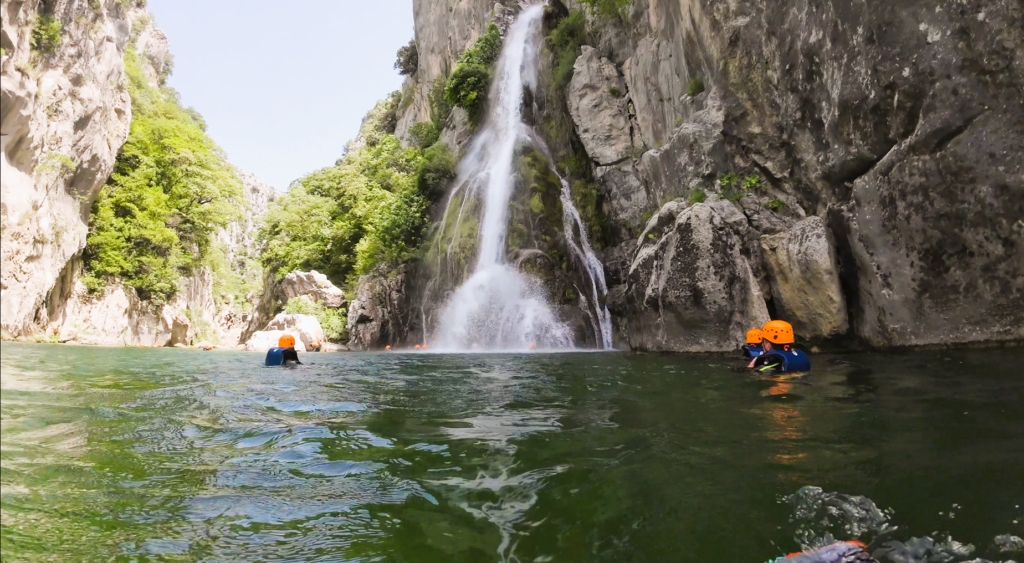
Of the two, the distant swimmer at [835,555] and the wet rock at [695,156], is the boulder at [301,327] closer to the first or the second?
the wet rock at [695,156]

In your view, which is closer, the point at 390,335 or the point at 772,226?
the point at 772,226

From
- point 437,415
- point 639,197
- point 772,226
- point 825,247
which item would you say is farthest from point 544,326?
point 437,415

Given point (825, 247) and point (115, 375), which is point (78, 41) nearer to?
point (115, 375)

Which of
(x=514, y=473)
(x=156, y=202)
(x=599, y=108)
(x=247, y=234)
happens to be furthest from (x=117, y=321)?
(x=247, y=234)

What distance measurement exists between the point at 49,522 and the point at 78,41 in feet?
67.6

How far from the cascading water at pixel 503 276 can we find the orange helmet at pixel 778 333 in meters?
8.16

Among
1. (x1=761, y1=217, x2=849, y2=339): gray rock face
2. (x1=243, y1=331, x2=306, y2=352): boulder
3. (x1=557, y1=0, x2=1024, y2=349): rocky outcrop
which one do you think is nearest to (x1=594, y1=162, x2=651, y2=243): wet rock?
(x1=557, y1=0, x2=1024, y2=349): rocky outcrop

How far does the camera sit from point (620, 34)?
18.8 meters

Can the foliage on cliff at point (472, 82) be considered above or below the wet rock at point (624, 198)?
above

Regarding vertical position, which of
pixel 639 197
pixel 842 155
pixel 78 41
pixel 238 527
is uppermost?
pixel 78 41

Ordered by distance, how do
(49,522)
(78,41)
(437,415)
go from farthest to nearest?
1. (78,41)
2. (437,415)
3. (49,522)

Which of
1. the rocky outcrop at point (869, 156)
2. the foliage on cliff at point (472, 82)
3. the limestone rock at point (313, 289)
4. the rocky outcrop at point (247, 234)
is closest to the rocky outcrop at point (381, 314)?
the limestone rock at point (313, 289)

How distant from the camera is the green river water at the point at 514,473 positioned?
9.01 feet

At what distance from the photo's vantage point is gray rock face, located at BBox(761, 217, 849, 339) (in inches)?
380
